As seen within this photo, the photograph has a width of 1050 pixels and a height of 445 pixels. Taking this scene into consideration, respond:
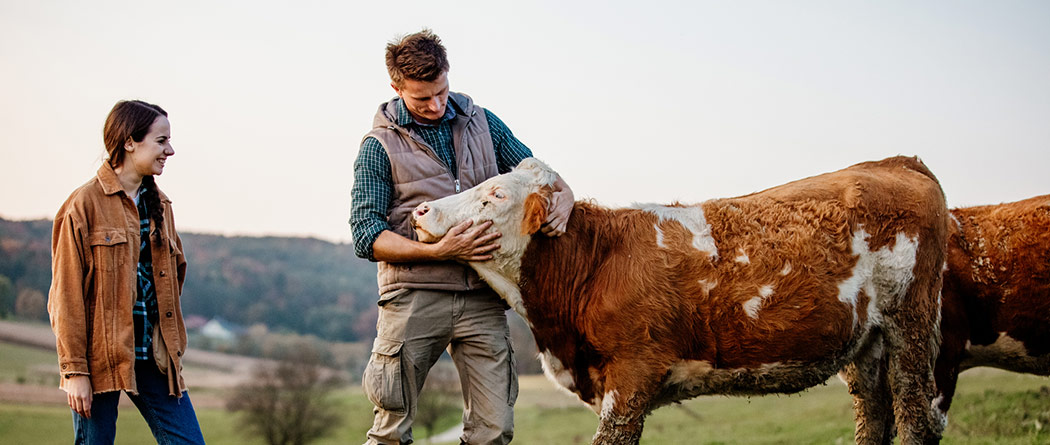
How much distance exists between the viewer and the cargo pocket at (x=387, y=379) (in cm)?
449

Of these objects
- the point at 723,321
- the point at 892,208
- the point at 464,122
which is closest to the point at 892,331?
the point at 892,208

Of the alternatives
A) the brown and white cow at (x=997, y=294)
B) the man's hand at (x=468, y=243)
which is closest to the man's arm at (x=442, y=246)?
the man's hand at (x=468, y=243)

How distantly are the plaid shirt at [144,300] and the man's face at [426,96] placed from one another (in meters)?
1.47

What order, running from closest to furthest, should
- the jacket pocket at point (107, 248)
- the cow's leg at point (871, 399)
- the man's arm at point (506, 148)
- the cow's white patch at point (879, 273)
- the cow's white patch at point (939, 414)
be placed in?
the jacket pocket at point (107, 248) → the man's arm at point (506, 148) → the cow's white patch at point (879, 273) → the cow's white patch at point (939, 414) → the cow's leg at point (871, 399)

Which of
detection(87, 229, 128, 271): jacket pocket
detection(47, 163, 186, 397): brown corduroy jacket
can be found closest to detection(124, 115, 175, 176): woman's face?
detection(47, 163, 186, 397): brown corduroy jacket

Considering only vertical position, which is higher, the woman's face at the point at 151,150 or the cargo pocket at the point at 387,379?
the woman's face at the point at 151,150

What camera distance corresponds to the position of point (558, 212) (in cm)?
465

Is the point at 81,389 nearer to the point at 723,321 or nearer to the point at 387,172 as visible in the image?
the point at 387,172

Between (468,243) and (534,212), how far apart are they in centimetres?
43

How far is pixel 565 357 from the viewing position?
4844mm

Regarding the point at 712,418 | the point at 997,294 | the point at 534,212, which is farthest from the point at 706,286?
the point at 712,418

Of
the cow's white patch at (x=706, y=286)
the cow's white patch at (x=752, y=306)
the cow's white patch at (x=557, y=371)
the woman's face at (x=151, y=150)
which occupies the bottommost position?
the cow's white patch at (x=557, y=371)

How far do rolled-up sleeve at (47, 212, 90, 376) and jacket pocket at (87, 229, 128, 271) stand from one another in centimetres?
6

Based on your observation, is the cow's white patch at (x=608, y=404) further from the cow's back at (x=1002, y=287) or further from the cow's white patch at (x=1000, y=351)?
the cow's white patch at (x=1000, y=351)
